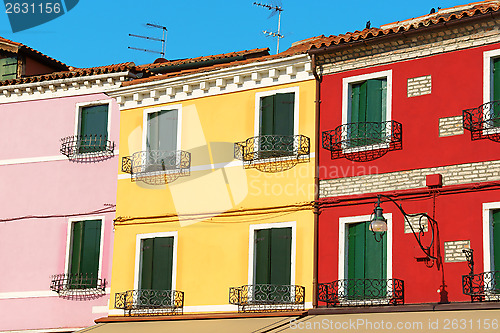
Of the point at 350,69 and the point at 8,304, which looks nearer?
the point at 350,69

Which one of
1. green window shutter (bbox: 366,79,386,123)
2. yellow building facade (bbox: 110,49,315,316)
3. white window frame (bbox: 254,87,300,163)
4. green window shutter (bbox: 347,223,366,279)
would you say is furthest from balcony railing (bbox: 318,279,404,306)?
green window shutter (bbox: 366,79,386,123)

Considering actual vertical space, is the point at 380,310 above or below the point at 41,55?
below

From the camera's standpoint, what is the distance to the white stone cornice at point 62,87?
27.2m

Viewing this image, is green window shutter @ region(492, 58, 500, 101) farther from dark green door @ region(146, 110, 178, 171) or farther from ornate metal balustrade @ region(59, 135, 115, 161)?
ornate metal balustrade @ region(59, 135, 115, 161)

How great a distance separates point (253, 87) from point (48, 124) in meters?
7.14

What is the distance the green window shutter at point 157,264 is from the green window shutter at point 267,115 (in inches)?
155

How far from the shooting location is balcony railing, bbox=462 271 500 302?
19469 millimetres

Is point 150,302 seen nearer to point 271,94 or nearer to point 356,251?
point 356,251

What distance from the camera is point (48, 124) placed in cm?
2794

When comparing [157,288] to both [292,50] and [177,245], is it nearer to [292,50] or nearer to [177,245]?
[177,245]

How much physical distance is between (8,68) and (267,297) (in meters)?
12.6

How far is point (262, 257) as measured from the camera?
23297 millimetres

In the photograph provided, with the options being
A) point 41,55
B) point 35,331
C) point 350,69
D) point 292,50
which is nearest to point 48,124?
point 41,55

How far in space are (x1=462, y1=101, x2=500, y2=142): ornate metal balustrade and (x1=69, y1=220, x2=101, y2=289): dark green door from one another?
11073mm
